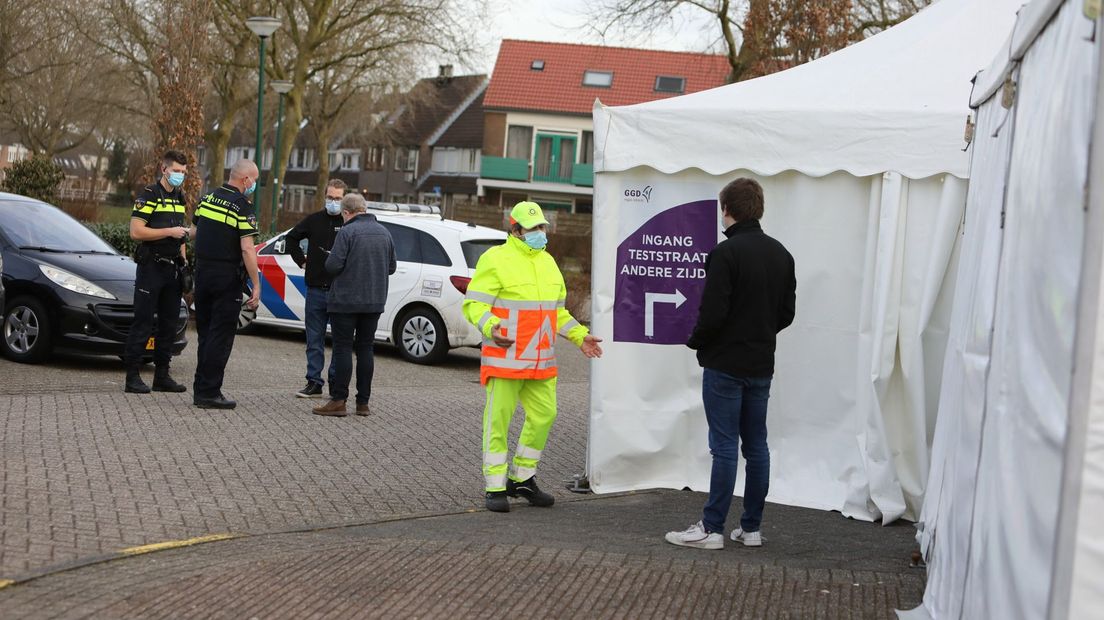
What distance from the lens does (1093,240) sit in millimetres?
3141

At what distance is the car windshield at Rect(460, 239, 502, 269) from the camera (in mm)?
15438

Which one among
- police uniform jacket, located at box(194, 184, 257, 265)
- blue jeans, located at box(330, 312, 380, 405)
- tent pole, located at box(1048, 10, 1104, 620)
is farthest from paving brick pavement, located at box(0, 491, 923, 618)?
police uniform jacket, located at box(194, 184, 257, 265)

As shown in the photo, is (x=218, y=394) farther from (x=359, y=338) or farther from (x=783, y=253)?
(x=783, y=253)

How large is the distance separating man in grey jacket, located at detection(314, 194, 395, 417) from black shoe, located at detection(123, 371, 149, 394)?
5.19 ft

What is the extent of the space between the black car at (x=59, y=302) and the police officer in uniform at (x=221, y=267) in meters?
1.56

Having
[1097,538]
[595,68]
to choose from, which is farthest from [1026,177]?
[595,68]

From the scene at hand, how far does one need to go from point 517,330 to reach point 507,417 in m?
0.53

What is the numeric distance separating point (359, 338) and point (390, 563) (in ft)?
15.5

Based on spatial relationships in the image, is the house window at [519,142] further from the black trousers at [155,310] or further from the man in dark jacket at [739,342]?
the man in dark jacket at [739,342]

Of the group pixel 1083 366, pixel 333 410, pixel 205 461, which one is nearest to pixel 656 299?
pixel 205 461

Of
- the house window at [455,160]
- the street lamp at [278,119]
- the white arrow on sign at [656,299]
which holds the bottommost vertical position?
the white arrow on sign at [656,299]

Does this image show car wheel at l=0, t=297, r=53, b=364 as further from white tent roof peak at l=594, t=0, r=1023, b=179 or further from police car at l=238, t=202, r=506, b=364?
white tent roof peak at l=594, t=0, r=1023, b=179

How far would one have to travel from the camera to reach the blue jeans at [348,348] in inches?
416

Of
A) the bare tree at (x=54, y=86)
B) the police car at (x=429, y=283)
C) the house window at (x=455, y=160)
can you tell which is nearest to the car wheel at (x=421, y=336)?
the police car at (x=429, y=283)
